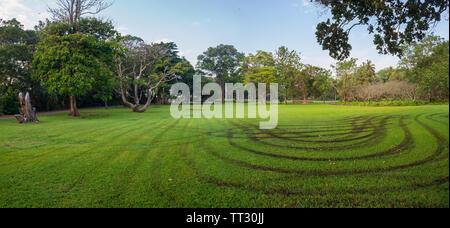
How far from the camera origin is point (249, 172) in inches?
139

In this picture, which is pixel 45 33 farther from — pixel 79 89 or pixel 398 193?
pixel 398 193

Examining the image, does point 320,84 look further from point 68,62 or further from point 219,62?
point 68,62

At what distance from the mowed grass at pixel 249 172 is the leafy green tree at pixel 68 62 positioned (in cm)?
984

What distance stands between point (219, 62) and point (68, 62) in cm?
3938

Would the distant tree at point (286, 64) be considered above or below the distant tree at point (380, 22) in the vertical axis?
above

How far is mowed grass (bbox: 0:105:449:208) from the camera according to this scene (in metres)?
2.47

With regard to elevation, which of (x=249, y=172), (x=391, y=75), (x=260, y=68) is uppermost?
(x=260, y=68)

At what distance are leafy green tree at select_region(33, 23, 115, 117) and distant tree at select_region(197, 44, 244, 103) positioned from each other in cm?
3587

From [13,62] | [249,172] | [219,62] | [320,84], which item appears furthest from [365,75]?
[219,62]

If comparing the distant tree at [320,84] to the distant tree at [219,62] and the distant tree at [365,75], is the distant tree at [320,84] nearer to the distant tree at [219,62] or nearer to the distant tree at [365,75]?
the distant tree at [219,62]

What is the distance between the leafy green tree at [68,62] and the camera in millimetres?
13539

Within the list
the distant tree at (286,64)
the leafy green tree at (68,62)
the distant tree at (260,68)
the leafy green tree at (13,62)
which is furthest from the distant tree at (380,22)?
the distant tree at (286,64)

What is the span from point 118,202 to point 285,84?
44610 millimetres
